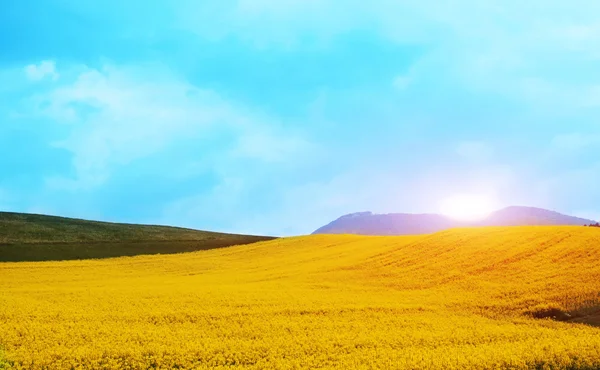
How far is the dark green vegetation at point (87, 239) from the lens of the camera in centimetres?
4848

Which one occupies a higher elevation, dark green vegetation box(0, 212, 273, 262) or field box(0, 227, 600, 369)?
dark green vegetation box(0, 212, 273, 262)

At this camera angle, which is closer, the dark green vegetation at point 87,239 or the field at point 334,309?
the field at point 334,309

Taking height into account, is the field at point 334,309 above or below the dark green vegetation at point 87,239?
below

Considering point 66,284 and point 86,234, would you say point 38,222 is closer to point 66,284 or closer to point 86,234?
point 86,234

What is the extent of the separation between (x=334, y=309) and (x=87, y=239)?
42420 millimetres

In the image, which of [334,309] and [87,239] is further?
[87,239]

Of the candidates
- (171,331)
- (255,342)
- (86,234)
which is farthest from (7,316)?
(86,234)

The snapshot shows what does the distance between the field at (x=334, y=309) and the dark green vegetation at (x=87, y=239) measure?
318 inches

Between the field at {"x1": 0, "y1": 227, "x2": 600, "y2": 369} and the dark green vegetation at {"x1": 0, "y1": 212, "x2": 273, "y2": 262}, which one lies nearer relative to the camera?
the field at {"x1": 0, "y1": 227, "x2": 600, "y2": 369}

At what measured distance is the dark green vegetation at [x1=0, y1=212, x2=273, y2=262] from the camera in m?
48.5

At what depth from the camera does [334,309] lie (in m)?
21.6

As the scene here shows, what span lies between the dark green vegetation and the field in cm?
809

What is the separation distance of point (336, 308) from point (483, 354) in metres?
7.93

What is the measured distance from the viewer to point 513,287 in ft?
83.2
